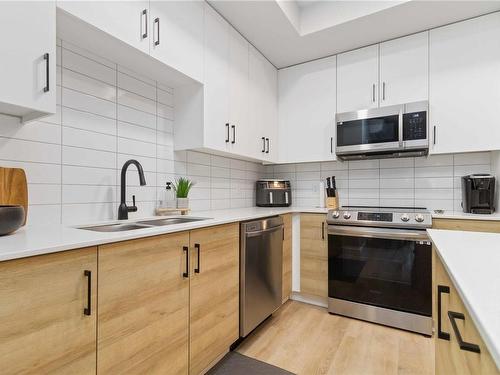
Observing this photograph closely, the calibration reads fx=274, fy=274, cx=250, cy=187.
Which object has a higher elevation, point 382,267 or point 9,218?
point 9,218

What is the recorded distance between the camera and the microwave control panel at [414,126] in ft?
7.38

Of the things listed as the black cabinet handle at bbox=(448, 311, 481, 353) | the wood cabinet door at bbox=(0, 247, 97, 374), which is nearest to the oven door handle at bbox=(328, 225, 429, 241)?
the black cabinet handle at bbox=(448, 311, 481, 353)

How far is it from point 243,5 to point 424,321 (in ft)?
8.75

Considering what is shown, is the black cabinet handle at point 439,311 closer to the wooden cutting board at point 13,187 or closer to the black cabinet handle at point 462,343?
the black cabinet handle at point 462,343

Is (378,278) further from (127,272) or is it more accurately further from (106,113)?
(106,113)

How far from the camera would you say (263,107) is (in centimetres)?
277

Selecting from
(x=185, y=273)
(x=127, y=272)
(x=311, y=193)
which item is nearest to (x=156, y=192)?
(x=185, y=273)

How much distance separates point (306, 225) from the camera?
8.28 ft

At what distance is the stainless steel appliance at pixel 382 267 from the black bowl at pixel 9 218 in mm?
2059

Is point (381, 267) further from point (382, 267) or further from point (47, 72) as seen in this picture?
point (47, 72)

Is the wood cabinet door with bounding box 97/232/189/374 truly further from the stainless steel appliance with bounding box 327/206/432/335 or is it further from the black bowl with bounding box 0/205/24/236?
the stainless steel appliance with bounding box 327/206/432/335

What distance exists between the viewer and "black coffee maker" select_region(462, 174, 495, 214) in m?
2.06

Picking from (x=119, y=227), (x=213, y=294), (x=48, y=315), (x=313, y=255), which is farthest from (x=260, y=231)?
(x=48, y=315)

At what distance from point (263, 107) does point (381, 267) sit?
1804mm
